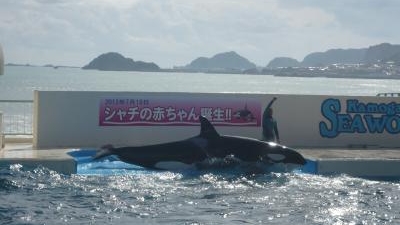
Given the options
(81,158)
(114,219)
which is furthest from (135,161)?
→ (114,219)

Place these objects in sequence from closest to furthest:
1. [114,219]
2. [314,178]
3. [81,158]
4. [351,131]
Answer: [114,219] < [314,178] < [81,158] < [351,131]

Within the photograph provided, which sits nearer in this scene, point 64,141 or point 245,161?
point 245,161

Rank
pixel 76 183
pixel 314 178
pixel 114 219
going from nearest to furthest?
pixel 114 219, pixel 76 183, pixel 314 178

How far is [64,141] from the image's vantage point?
17.2 meters

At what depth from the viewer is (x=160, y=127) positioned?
699 inches

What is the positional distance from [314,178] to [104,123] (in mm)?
6115

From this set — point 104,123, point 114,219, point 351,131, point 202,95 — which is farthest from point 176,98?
point 114,219

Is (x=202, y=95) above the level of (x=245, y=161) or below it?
above

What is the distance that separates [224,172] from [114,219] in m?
4.82

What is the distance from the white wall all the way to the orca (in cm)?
310

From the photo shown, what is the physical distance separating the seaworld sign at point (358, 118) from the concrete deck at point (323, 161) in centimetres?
217

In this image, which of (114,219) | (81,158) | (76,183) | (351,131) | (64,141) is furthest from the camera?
(351,131)

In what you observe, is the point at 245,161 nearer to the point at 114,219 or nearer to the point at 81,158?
the point at 81,158

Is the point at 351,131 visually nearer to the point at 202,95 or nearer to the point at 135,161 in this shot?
the point at 202,95
